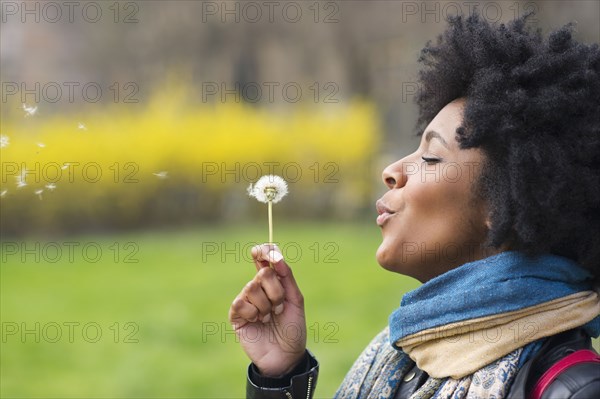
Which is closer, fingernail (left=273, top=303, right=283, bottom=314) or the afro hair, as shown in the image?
the afro hair

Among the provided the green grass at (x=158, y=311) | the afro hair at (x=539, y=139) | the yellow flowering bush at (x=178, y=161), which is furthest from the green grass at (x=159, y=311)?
the afro hair at (x=539, y=139)

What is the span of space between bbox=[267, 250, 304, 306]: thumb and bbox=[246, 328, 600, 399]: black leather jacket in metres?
0.19

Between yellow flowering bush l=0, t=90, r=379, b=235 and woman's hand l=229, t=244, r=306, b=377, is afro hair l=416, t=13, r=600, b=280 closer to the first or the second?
woman's hand l=229, t=244, r=306, b=377

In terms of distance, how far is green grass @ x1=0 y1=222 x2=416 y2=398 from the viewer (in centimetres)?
509

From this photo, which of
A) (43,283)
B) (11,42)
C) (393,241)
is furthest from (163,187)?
(393,241)

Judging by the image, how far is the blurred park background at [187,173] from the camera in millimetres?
5602

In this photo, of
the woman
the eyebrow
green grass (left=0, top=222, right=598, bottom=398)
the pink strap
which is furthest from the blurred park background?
the pink strap

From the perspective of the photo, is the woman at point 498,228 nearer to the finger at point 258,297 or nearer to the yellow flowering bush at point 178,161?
the finger at point 258,297

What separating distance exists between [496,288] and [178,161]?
9.92m

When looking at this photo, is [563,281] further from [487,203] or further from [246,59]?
[246,59]

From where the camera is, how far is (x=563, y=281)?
1895 mm

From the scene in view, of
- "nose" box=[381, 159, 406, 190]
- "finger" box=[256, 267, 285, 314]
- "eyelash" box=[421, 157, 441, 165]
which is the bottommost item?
"finger" box=[256, 267, 285, 314]

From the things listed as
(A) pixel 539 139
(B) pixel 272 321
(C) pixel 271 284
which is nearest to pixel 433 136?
(A) pixel 539 139

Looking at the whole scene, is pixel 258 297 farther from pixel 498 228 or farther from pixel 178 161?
pixel 178 161
